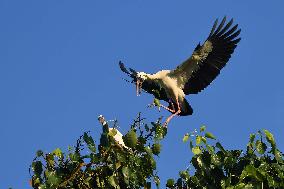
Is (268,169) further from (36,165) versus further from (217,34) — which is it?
(217,34)

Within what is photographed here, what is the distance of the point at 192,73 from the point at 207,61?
27cm

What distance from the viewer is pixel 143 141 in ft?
14.4

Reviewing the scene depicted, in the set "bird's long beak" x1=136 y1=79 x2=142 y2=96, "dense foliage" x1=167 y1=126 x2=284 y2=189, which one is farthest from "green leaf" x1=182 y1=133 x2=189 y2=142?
"bird's long beak" x1=136 y1=79 x2=142 y2=96

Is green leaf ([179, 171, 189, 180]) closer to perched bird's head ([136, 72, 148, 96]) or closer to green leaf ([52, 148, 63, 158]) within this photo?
green leaf ([52, 148, 63, 158])

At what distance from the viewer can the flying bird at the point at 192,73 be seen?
8102 millimetres

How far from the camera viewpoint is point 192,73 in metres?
8.39

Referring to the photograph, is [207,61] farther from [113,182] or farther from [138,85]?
[113,182]

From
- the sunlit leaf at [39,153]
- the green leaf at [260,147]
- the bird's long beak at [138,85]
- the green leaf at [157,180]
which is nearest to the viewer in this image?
the sunlit leaf at [39,153]

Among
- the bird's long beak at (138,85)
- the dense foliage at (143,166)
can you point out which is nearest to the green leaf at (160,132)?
the dense foliage at (143,166)

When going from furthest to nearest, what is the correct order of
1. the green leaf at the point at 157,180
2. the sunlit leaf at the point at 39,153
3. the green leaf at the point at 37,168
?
the green leaf at the point at 157,180 → the sunlit leaf at the point at 39,153 → the green leaf at the point at 37,168

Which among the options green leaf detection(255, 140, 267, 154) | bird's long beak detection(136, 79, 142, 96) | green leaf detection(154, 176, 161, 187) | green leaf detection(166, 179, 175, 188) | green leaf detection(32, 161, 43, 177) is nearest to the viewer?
green leaf detection(32, 161, 43, 177)

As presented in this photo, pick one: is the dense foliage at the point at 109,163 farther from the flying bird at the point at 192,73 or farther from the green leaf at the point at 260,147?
the flying bird at the point at 192,73

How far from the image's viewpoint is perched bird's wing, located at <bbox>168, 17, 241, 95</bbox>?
26.6 feet

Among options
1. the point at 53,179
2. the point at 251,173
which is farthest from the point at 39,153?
the point at 251,173
